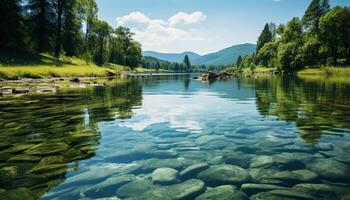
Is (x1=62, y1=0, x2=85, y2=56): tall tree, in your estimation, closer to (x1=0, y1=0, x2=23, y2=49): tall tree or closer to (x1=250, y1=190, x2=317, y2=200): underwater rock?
(x1=0, y1=0, x2=23, y2=49): tall tree

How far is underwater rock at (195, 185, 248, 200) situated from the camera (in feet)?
15.8

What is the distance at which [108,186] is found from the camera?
17.5 ft

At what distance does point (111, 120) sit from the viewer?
12219 millimetres

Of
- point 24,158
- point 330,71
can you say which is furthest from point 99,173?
point 330,71

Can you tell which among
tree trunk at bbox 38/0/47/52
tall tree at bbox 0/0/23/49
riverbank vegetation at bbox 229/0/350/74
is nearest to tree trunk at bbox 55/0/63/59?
tree trunk at bbox 38/0/47/52

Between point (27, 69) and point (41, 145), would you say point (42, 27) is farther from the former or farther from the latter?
point (41, 145)

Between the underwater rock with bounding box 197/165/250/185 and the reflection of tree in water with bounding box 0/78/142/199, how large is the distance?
3229 mm

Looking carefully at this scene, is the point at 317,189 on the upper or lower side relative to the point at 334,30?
lower

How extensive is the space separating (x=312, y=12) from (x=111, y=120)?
97534 millimetres

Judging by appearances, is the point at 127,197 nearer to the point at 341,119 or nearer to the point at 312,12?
the point at 341,119

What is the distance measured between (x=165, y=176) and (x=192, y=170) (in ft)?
2.44

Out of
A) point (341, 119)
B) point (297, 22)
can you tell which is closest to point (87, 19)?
point (297, 22)

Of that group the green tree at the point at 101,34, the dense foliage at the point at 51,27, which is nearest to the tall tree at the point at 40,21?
the dense foliage at the point at 51,27

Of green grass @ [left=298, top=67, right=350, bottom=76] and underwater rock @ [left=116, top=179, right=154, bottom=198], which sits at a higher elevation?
green grass @ [left=298, top=67, right=350, bottom=76]
